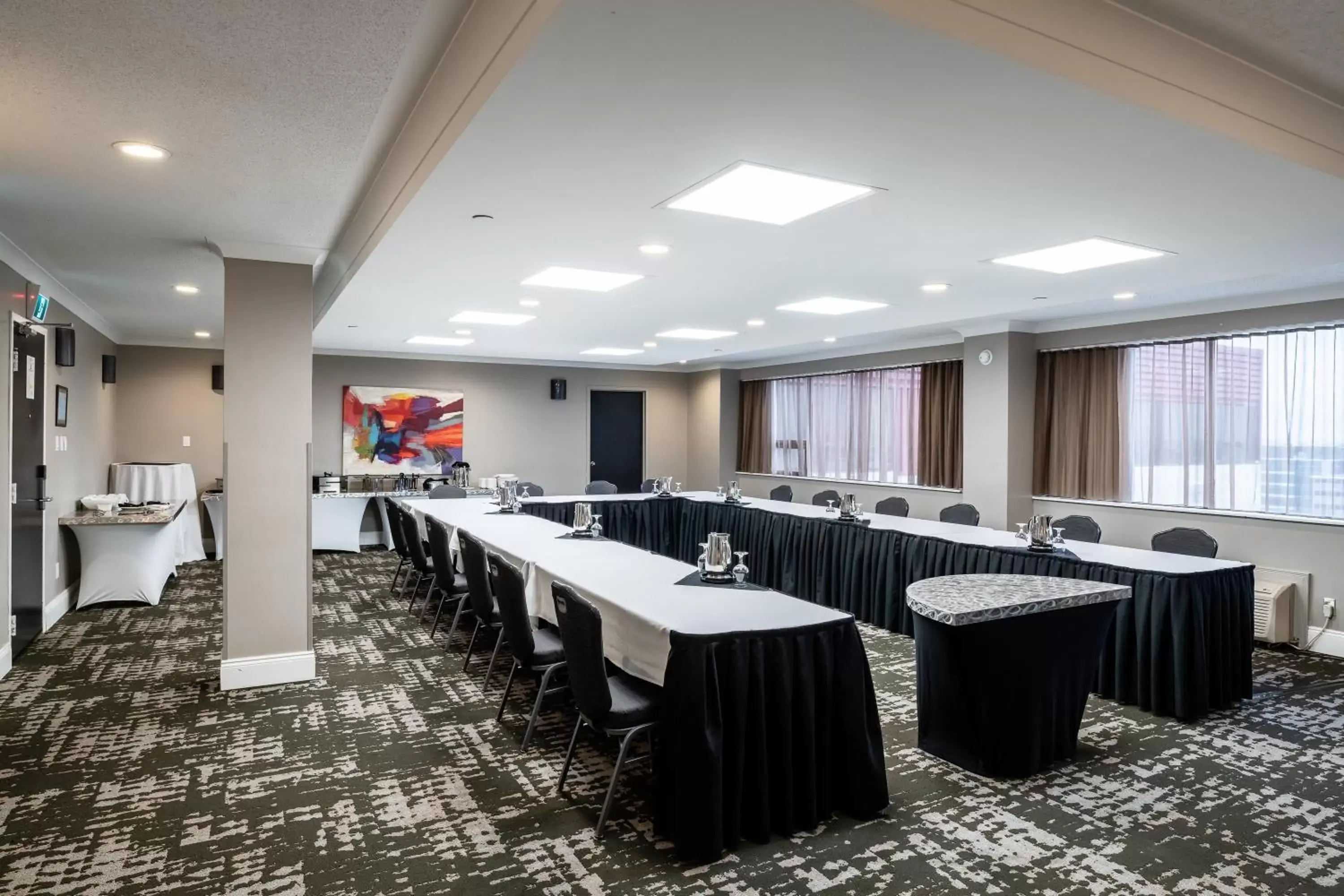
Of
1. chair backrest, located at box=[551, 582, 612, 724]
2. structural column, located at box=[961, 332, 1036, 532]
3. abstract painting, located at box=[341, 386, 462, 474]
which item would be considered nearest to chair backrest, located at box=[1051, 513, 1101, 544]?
structural column, located at box=[961, 332, 1036, 532]

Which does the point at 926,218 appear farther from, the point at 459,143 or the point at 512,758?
the point at 512,758

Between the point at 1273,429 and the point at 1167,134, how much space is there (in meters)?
4.51

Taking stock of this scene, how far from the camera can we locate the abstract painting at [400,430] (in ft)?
32.5

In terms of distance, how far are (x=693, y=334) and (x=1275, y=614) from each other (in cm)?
506

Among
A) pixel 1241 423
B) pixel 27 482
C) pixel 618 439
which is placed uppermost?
pixel 1241 423

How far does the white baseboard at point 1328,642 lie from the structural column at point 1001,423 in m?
2.29

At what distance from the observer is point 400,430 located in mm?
10125

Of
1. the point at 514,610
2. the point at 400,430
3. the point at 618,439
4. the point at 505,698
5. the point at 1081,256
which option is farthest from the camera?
the point at 618,439

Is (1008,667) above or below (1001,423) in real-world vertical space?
below

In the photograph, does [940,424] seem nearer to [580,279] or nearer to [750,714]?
[580,279]

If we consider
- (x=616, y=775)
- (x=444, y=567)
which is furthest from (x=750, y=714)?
(x=444, y=567)

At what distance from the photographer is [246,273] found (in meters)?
4.42

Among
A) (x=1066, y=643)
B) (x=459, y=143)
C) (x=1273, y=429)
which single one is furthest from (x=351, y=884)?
(x=1273, y=429)

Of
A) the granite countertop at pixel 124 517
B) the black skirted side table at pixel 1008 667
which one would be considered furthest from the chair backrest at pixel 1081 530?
the granite countertop at pixel 124 517
